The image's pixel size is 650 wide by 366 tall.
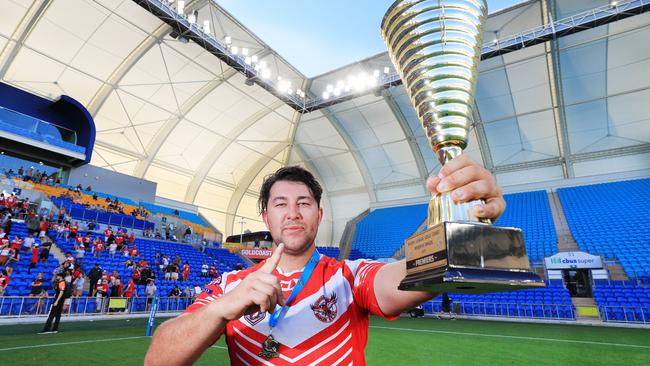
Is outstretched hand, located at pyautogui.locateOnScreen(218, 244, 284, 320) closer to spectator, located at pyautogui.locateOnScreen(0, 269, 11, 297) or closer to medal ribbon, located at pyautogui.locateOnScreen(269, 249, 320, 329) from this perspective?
medal ribbon, located at pyautogui.locateOnScreen(269, 249, 320, 329)

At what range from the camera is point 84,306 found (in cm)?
1065

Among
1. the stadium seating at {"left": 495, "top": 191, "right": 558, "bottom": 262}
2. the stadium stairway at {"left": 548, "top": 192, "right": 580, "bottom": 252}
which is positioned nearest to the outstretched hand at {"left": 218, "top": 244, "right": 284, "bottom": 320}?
the stadium seating at {"left": 495, "top": 191, "right": 558, "bottom": 262}

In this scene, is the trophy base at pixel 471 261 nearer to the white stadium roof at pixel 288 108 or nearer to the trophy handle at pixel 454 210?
the trophy handle at pixel 454 210

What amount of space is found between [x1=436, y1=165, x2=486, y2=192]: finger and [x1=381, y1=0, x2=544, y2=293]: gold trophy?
0.08 metres

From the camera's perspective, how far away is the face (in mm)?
1474

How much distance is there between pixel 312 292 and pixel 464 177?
791mm

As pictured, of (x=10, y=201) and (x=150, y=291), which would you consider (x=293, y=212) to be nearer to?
(x=150, y=291)

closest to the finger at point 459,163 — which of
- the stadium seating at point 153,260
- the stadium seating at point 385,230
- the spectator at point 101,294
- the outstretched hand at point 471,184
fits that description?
the outstretched hand at point 471,184

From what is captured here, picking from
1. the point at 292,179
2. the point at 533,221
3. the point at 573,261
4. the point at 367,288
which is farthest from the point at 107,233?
the point at 533,221

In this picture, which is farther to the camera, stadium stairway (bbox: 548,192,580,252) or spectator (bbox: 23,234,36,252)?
stadium stairway (bbox: 548,192,580,252)

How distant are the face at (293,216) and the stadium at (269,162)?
5179 millimetres

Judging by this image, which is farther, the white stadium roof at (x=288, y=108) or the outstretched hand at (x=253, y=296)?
the white stadium roof at (x=288, y=108)

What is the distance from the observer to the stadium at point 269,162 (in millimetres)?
9742

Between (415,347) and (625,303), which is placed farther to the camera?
(625,303)
